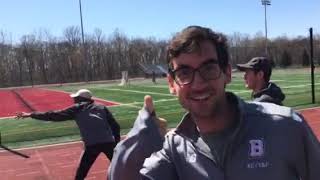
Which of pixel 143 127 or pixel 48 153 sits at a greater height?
pixel 143 127

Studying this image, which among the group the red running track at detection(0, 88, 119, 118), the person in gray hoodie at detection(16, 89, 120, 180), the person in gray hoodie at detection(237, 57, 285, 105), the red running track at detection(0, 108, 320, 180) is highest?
the person in gray hoodie at detection(237, 57, 285, 105)

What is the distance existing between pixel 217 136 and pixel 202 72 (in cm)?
27

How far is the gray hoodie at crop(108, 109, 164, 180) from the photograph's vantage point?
2.22m

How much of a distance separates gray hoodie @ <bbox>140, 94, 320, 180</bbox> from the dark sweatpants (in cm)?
704

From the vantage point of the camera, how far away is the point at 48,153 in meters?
15.2

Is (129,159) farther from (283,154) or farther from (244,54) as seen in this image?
(244,54)

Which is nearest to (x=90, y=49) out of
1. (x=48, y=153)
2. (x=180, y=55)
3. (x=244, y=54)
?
(x=244, y=54)

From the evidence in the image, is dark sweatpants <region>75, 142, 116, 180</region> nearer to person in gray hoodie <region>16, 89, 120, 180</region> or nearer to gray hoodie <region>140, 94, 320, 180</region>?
person in gray hoodie <region>16, 89, 120, 180</region>

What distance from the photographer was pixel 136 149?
2217 millimetres

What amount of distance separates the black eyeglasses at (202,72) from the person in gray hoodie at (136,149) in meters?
0.20

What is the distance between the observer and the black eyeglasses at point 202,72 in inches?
91.7

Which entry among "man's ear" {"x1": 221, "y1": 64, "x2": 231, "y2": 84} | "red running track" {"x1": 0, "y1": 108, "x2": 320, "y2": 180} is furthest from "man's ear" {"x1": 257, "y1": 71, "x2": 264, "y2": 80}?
"red running track" {"x1": 0, "y1": 108, "x2": 320, "y2": 180}

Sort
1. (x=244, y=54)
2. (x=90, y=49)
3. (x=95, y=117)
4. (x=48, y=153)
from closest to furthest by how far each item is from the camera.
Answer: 1. (x=95, y=117)
2. (x=48, y=153)
3. (x=90, y=49)
4. (x=244, y=54)

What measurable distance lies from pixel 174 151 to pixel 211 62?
0.39 meters
